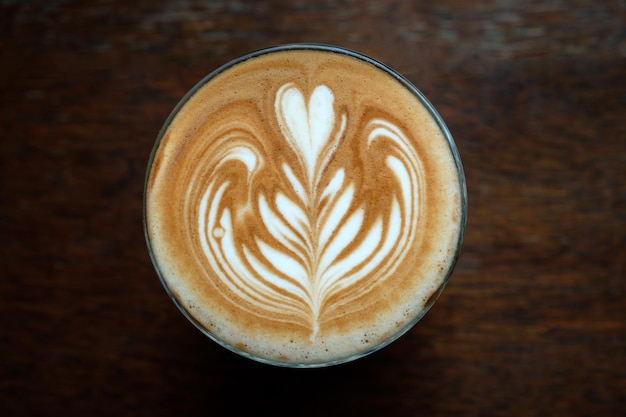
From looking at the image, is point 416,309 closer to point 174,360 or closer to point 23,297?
point 174,360

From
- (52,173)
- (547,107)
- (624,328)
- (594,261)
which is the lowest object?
(624,328)

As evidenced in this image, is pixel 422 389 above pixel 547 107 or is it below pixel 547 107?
below

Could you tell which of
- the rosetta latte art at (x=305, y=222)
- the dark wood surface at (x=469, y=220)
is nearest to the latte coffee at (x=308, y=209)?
the rosetta latte art at (x=305, y=222)

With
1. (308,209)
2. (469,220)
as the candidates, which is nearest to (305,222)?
(308,209)

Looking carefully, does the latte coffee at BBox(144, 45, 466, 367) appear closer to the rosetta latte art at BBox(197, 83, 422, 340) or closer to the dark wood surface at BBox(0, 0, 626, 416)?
the rosetta latte art at BBox(197, 83, 422, 340)

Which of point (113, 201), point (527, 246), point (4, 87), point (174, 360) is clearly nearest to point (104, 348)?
point (174, 360)

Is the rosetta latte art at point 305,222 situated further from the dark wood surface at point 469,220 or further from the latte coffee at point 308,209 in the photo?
the dark wood surface at point 469,220

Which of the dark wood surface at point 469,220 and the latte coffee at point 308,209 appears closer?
the latte coffee at point 308,209
